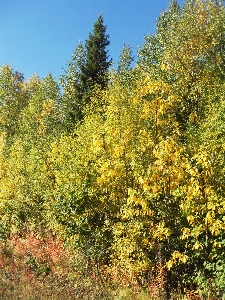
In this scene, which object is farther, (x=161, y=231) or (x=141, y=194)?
(x=141, y=194)

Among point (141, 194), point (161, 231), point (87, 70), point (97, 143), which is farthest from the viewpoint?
point (87, 70)

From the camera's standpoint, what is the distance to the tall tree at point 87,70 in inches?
1324

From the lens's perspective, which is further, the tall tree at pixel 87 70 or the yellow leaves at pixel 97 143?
the tall tree at pixel 87 70

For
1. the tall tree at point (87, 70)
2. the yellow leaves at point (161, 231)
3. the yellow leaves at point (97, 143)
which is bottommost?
the yellow leaves at point (161, 231)

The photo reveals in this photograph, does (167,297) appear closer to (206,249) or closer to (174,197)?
(206,249)

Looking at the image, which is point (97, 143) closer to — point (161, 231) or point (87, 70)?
point (161, 231)

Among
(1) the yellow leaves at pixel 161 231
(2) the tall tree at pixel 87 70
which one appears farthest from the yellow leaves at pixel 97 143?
(2) the tall tree at pixel 87 70

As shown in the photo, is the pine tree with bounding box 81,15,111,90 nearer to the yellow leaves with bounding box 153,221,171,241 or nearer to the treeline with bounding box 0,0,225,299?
the treeline with bounding box 0,0,225,299

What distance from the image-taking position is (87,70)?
3456 centimetres

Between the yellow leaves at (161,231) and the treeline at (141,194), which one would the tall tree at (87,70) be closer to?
the treeline at (141,194)

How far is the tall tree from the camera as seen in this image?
33.6 meters

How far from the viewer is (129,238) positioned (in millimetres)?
10766

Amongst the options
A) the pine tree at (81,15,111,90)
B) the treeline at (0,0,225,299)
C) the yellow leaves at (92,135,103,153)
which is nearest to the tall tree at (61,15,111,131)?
the pine tree at (81,15,111,90)

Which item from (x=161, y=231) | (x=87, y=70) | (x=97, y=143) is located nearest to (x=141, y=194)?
(x=161, y=231)
